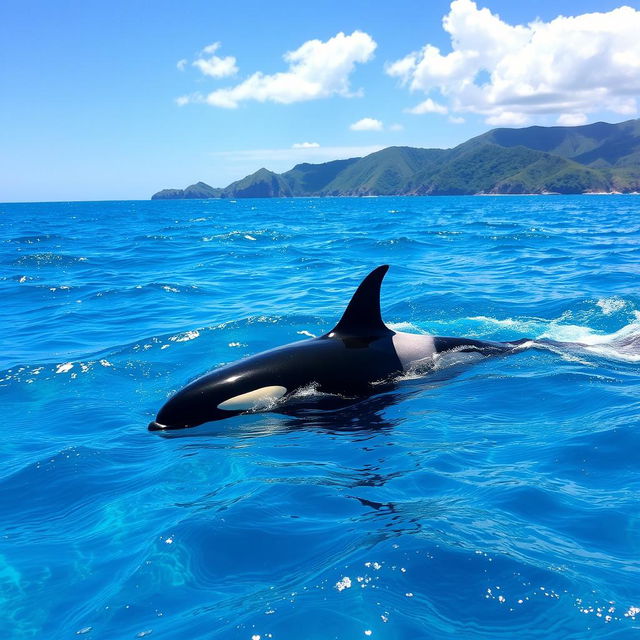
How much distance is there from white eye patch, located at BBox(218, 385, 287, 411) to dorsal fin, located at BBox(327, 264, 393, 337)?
4.42 ft

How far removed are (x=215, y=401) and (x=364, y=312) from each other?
2.64 meters

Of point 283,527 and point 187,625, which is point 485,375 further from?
point 187,625

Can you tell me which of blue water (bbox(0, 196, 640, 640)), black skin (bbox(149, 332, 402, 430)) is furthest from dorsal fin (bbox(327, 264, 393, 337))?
blue water (bbox(0, 196, 640, 640))

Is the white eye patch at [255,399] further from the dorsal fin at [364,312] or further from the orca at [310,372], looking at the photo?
the dorsal fin at [364,312]

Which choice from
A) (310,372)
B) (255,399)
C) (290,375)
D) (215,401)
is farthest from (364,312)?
(215,401)

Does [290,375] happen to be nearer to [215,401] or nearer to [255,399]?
[255,399]

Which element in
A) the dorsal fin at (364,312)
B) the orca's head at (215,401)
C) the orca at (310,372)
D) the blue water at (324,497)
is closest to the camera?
the blue water at (324,497)

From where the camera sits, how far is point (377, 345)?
9.56 meters

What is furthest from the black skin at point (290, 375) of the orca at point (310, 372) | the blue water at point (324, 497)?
the blue water at point (324, 497)

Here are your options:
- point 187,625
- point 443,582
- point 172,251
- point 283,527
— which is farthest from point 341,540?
point 172,251

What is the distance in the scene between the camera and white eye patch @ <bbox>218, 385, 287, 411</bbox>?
28.3 feet

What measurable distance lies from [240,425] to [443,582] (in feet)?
14.7

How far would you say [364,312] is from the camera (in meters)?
9.43

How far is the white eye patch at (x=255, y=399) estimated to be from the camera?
8.62 m
